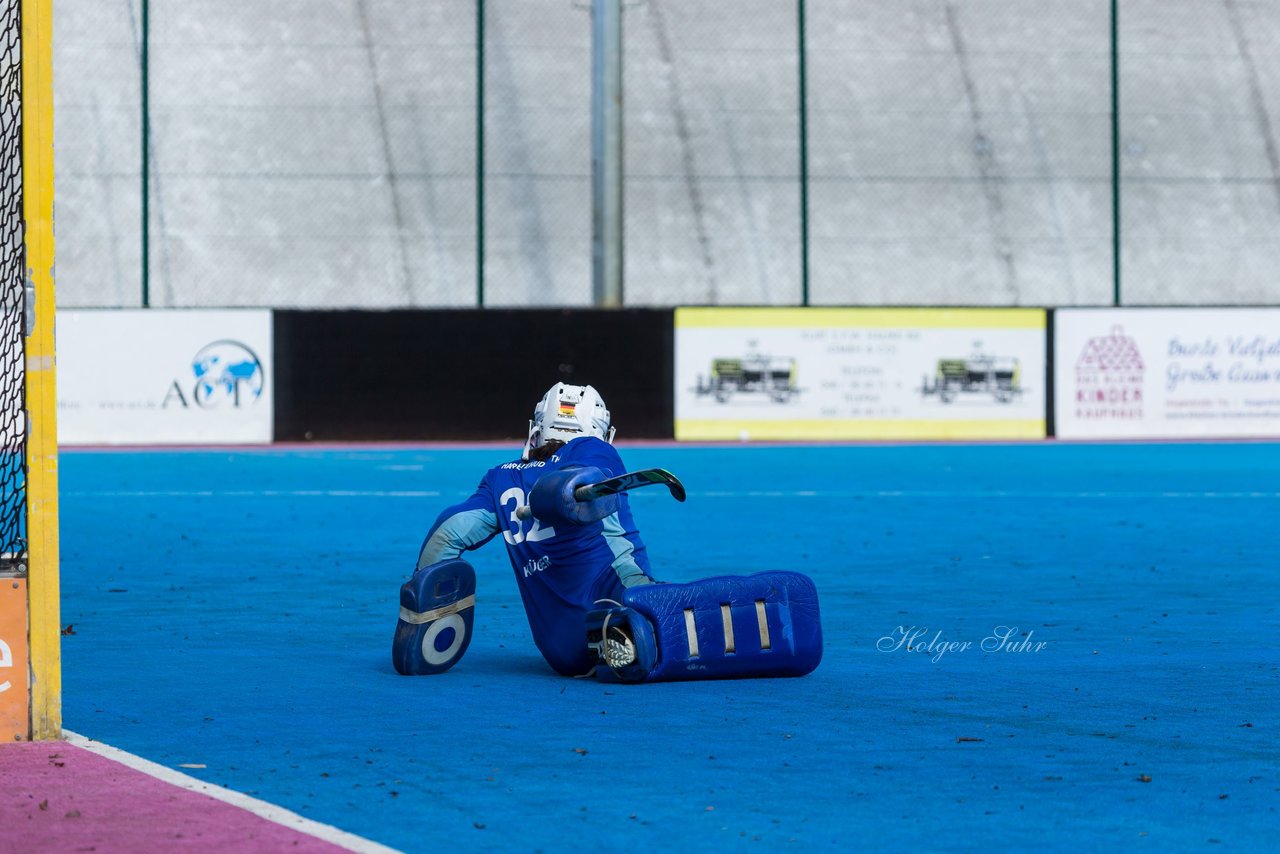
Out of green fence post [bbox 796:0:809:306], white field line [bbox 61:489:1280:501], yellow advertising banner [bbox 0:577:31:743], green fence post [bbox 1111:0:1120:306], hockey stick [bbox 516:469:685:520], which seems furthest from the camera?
green fence post [bbox 1111:0:1120:306]

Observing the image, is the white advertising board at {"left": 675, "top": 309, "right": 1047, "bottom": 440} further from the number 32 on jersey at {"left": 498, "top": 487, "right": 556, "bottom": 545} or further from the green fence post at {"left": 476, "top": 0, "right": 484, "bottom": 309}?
the number 32 on jersey at {"left": 498, "top": 487, "right": 556, "bottom": 545}

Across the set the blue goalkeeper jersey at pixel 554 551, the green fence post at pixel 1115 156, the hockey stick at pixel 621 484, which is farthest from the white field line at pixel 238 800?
the green fence post at pixel 1115 156

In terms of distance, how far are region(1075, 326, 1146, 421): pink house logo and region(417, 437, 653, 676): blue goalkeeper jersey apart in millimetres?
19455

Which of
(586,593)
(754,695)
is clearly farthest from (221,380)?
(754,695)

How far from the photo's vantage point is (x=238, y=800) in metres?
5.44

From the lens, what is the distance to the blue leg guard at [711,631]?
7.39 metres

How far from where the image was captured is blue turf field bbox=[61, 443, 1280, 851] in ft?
17.5

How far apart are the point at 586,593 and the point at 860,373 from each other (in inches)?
736

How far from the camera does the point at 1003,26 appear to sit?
110 feet

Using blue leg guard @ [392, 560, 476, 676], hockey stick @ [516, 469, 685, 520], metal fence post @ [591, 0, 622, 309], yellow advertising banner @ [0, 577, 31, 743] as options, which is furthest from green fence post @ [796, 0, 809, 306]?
yellow advertising banner @ [0, 577, 31, 743]

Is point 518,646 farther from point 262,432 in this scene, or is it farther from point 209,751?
point 262,432

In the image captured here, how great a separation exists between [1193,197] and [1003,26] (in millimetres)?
4133

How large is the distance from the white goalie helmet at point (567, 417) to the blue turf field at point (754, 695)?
0.92 m

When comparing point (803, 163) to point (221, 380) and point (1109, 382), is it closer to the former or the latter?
point (1109, 382)
